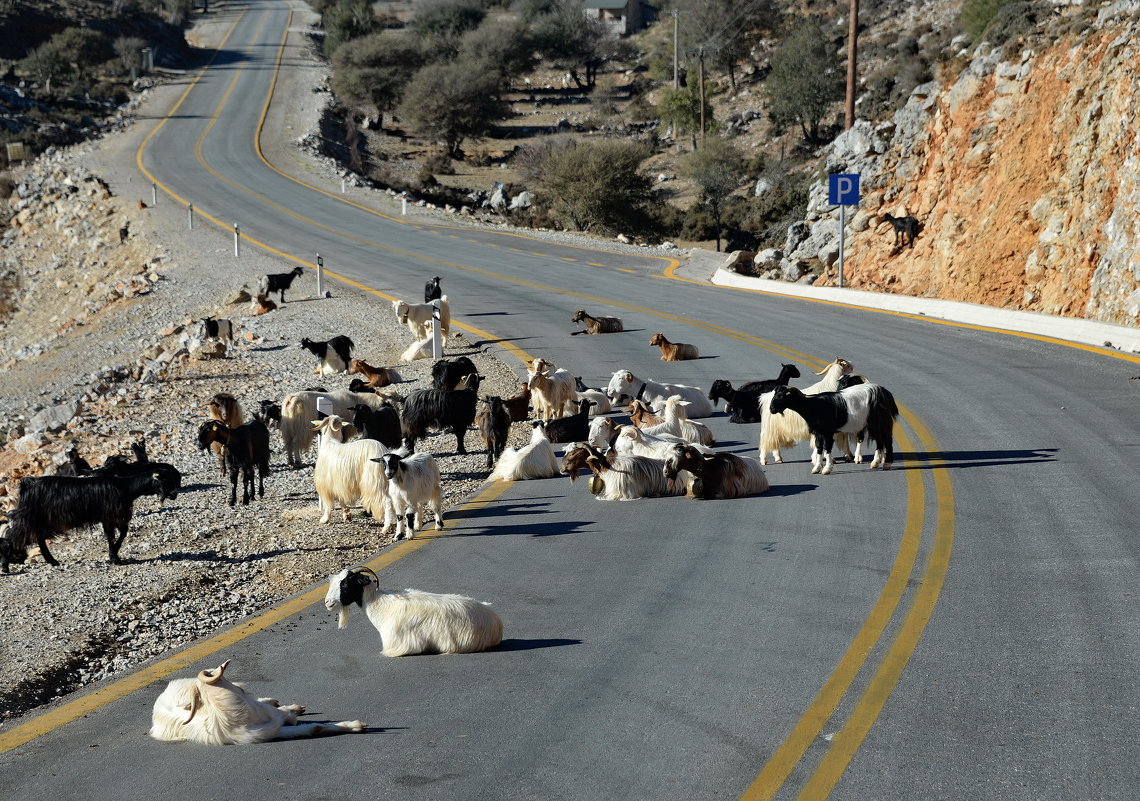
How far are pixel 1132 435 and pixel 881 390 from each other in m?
3.62

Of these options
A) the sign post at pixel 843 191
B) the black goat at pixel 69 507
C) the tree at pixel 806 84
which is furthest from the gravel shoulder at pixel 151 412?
the tree at pixel 806 84

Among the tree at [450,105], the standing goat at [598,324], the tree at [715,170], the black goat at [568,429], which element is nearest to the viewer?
the black goat at [568,429]

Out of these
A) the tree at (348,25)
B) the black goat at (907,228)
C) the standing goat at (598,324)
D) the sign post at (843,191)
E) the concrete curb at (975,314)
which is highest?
the tree at (348,25)

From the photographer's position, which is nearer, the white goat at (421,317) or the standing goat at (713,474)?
the standing goat at (713,474)

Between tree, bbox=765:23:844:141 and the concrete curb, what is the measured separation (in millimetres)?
35028

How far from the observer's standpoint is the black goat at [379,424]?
13.7 m

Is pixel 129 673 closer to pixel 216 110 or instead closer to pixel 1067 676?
pixel 1067 676

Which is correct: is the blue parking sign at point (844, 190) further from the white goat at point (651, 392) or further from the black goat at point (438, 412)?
the black goat at point (438, 412)

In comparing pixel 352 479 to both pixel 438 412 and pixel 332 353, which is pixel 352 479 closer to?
pixel 438 412

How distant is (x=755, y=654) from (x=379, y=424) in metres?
7.34

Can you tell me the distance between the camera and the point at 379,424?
46.0 ft

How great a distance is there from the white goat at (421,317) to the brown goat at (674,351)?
415 centimetres

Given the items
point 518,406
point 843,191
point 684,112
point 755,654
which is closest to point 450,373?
point 518,406

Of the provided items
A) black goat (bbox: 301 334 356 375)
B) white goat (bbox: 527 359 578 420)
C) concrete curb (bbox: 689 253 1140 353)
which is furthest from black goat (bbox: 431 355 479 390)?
concrete curb (bbox: 689 253 1140 353)
